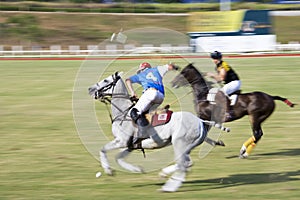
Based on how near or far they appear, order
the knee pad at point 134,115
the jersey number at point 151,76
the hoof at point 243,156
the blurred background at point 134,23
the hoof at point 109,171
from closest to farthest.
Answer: the knee pad at point 134,115 < the jersey number at point 151,76 < the hoof at point 109,171 < the hoof at point 243,156 < the blurred background at point 134,23

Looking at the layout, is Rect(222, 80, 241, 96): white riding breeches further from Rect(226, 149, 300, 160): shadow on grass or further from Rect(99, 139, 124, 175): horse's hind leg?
Rect(99, 139, 124, 175): horse's hind leg

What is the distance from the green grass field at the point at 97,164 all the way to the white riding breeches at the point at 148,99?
1.14 m

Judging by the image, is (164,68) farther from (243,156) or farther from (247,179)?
(243,156)

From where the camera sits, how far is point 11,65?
3438cm

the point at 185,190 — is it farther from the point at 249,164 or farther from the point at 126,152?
the point at 249,164

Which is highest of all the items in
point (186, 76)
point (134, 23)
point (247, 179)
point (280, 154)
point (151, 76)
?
point (151, 76)

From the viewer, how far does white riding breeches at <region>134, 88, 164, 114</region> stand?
30.1 ft

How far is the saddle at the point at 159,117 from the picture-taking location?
29.8 ft

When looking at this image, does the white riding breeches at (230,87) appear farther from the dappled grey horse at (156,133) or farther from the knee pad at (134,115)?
the knee pad at (134,115)

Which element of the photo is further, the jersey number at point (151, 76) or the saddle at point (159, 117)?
the jersey number at point (151, 76)

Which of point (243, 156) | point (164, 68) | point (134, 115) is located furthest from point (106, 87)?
point (243, 156)

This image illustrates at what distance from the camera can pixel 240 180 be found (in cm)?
973

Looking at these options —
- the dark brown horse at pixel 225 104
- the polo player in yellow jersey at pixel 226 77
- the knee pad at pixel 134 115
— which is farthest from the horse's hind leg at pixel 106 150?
the polo player in yellow jersey at pixel 226 77

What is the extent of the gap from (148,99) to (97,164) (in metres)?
2.39
